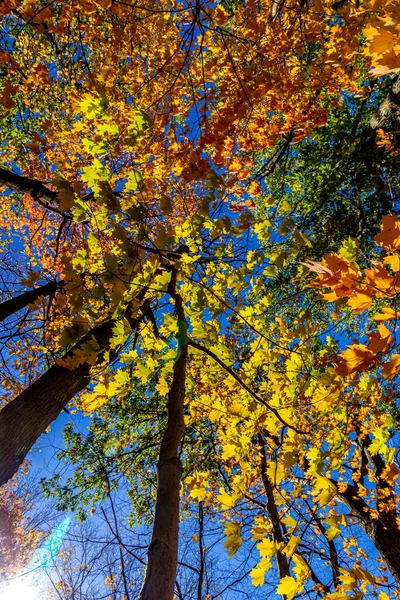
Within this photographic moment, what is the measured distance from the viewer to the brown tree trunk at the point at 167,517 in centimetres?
120

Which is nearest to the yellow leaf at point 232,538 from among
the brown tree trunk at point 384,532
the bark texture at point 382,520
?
the bark texture at point 382,520

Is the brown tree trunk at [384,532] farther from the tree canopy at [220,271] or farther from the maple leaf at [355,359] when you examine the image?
the maple leaf at [355,359]

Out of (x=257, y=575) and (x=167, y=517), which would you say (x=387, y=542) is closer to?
(x=257, y=575)

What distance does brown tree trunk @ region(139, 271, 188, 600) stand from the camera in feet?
3.95

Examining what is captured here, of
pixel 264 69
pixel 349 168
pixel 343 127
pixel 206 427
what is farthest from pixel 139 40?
pixel 206 427

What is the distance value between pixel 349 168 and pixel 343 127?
31.9 inches

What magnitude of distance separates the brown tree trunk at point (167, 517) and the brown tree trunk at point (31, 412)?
0.83 metres

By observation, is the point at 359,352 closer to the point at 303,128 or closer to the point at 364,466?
the point at 303,128

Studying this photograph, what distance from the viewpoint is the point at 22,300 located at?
4297 mm

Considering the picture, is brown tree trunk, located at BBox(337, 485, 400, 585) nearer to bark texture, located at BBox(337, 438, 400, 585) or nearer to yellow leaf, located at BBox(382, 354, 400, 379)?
bark texture, located at BBox(337, 438, 400, 585)

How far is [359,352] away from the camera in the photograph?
124cm

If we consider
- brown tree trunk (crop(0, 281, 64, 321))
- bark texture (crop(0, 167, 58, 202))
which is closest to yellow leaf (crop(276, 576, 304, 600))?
Answer: brown tree trunk (crop(0, 281, 64, 321))

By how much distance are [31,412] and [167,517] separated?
203 cm

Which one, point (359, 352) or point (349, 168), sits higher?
point (349, 168)
